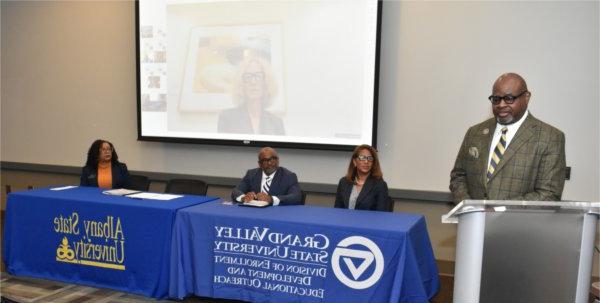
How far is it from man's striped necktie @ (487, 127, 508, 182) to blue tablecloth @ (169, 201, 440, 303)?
1.76 feet

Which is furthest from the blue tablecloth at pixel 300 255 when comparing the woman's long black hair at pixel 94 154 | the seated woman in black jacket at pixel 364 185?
the woman's long black hair at pixel 94 154

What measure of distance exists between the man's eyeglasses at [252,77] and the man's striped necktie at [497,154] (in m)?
2.53

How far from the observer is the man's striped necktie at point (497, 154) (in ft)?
9.04

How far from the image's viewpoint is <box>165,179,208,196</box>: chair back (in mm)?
4301

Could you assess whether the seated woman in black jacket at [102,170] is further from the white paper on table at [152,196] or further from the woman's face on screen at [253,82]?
the woman's face on screen at [253,82]

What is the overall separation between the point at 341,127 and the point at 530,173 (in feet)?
6.63

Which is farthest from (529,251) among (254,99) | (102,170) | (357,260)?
(102,170)

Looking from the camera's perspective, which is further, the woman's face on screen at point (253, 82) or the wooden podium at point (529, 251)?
the woman's face on screen at point (253, 82)

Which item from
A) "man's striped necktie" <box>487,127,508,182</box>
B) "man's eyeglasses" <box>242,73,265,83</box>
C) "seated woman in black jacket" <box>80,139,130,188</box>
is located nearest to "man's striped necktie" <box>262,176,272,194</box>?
"man's eyeglasses" <box>242,73,265,83</box>

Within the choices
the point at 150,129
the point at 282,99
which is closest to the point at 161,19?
the point at 150,129

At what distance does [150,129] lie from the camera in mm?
5133

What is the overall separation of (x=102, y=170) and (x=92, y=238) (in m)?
1.10

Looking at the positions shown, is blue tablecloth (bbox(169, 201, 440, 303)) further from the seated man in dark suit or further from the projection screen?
the projection screen

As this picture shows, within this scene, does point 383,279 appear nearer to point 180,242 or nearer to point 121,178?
point 180,242
